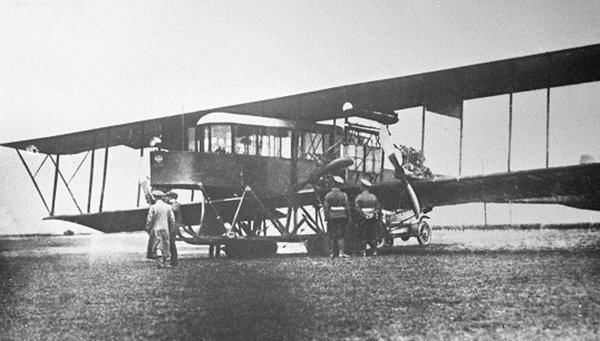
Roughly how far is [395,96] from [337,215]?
7.22ft

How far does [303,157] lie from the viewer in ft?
34.8

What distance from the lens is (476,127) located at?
768 cm

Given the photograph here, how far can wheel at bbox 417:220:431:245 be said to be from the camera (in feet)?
39.3

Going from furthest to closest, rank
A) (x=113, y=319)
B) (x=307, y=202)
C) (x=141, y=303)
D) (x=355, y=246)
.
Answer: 1. (x=307, y=202)
2. (x=355, y=246)
3. (x=141, y=303)
4. (x=113, y=319)

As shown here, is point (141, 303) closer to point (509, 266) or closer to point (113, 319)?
point (113, 319)

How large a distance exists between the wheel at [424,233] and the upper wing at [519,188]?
111 inches

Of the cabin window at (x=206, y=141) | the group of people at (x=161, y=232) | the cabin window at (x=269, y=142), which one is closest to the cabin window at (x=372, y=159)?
the cabin window at (x=269, y=142)

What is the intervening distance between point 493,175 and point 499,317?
408cm

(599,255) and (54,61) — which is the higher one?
(54,61)

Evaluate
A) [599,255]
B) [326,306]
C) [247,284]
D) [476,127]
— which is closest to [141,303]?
[247,284]

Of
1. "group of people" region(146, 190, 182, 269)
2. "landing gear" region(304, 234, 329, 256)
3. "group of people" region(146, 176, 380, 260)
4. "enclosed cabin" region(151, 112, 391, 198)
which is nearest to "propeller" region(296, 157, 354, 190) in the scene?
"group of people" region(146, 176, 380, 260)

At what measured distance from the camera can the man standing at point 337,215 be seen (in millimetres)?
8555

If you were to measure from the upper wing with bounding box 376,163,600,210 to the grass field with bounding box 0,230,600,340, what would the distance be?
0.67m

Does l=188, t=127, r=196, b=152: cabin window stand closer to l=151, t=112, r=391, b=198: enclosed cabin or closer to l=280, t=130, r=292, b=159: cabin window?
l=151, t=112, r=391, b=198: enclosed cabin
